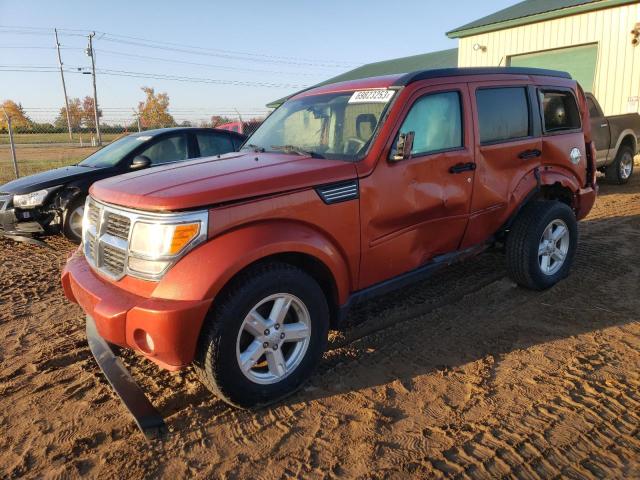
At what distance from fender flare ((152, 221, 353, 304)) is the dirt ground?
808 millimetres

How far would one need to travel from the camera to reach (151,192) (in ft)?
8.47

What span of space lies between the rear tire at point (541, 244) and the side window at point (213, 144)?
4620 mm

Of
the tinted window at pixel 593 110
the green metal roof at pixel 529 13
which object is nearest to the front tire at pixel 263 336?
the tinted window at pixel 593 110

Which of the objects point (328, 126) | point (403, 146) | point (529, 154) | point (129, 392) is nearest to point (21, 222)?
point (129, 392)

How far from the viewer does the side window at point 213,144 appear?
7.17m

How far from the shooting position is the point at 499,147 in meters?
3.90

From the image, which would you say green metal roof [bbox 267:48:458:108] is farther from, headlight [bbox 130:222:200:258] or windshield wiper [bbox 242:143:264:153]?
headlight [bbox 130:222:200:258]

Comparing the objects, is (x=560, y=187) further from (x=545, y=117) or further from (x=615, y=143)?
(x=615, y=143)

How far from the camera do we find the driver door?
3127 millimetres

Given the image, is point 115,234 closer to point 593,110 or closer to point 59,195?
point 59,195

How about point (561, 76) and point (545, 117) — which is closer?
point (545, 117)

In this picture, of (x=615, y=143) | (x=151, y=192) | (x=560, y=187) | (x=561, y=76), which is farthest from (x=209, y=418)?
(x=615, y=143)

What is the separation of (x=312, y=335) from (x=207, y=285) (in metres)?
0.79

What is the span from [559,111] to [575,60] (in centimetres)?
1190
